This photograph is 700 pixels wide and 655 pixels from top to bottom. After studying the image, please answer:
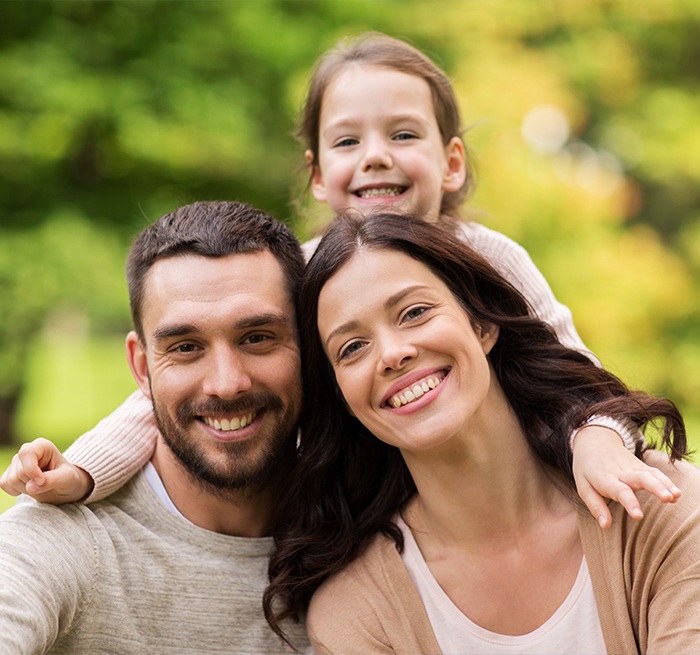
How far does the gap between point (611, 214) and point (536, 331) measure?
8460 millimetres

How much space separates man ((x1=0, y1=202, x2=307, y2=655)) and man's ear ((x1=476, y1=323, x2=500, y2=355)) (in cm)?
55

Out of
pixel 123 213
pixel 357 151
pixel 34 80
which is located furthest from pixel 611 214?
pixel 357 151

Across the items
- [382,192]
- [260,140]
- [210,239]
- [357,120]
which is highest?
[260,140]

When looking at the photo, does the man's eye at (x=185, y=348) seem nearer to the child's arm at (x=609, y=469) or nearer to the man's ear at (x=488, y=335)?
the man's ear at (x=488, y=335)

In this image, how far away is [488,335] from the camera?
9.34ft

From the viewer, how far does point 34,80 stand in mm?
8625

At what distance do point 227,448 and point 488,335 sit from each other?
0.81 metres

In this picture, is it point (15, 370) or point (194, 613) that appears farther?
point (15, 370)

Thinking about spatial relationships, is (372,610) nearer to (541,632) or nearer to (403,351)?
(541,632)

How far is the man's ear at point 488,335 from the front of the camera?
282cm

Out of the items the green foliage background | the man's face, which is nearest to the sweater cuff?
the man's face

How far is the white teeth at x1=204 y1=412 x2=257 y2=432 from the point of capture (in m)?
2.83

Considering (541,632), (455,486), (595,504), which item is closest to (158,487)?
(455,486)

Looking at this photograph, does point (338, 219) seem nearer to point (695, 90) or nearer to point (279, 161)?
point (279, 161)
